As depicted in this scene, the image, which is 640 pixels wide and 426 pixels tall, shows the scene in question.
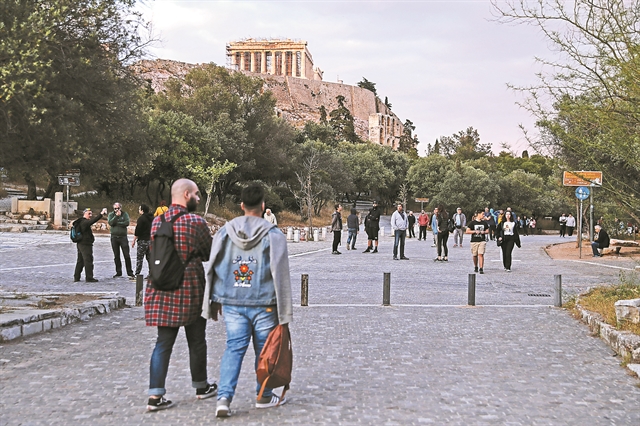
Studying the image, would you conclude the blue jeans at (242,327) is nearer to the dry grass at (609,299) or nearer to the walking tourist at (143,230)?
the dry grass at (609,299)

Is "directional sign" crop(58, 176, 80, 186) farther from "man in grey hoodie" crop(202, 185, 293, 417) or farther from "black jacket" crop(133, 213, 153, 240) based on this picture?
"man in grey hoodie" crop(202, 185, 293, 417)

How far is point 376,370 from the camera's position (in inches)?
272

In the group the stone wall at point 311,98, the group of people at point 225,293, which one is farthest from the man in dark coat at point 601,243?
the stone wall at point 311,98

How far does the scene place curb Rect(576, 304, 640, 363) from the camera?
754cm

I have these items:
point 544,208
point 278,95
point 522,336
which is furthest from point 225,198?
point 278,95

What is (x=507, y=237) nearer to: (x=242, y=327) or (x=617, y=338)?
(x=617, y=338)

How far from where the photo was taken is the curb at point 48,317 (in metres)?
A: 8.41

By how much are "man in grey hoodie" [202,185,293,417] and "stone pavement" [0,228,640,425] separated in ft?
1.59

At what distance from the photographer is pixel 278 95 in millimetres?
157250

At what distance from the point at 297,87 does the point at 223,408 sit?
159m

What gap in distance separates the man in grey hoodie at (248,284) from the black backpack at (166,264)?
0.28 m

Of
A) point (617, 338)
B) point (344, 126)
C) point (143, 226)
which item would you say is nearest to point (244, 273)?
point (617, 338)

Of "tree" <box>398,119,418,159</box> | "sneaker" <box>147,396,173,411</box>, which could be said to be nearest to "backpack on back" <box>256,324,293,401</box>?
"sneaker" <box>147,396,173,411</box>

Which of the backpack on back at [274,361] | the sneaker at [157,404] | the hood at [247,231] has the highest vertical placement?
the hood at [247,231]
